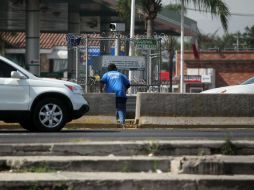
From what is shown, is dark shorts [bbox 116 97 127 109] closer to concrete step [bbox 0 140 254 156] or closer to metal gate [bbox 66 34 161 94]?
metal gate [bbox 66 34 161 94]

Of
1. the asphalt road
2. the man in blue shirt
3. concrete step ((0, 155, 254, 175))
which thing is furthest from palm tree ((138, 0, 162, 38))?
concrete step ((0, 155, 254, 175))

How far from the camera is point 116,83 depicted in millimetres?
17656

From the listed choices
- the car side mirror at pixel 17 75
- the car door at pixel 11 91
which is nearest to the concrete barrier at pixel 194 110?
the car door at pixel 11 91

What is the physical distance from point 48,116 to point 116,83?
149 inches

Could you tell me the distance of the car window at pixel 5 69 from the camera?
46.2 feet

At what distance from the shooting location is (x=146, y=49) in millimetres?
22766

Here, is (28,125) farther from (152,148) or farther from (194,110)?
(152,148)

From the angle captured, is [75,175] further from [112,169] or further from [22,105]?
[22,105]

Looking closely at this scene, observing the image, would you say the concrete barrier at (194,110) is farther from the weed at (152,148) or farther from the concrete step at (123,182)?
the concrete step at (123,182)

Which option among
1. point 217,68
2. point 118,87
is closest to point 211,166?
point 118,87

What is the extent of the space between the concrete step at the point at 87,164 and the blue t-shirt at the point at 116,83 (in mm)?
9532

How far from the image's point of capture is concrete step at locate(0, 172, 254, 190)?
7062 mm

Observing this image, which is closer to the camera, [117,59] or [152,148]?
[152,148]

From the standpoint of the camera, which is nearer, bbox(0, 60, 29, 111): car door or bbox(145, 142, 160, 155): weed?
bbox(145, 142, 160, 155): weed
